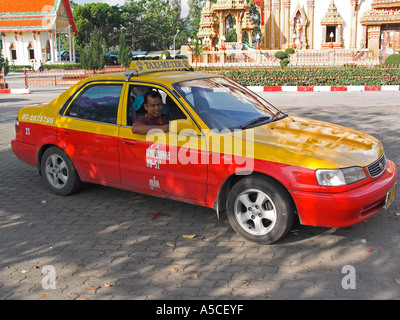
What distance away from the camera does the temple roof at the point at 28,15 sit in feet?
181

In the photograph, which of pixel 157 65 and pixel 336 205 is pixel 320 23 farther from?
pixel 336 205

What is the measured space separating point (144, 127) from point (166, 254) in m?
1.51

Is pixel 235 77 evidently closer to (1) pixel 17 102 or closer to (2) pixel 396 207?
(1) pixel 17 102

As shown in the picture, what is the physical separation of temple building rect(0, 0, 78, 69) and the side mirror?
54409 millimetres

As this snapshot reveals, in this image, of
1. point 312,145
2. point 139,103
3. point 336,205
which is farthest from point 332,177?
point 139,103

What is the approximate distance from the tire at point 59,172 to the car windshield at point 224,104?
6.35ft

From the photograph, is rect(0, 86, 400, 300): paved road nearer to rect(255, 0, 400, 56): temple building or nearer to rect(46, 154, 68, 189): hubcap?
rect(46, 154, 68, 189): hubcap

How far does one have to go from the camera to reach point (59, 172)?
6.07 m

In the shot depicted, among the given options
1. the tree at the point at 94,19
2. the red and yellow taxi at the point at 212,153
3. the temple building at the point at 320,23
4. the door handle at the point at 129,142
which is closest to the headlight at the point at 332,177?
the red and yellow taxi at the point at 212,153

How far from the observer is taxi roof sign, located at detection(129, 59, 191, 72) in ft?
18.1

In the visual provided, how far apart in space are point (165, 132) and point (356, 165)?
2.05 meters

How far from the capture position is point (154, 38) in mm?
83438

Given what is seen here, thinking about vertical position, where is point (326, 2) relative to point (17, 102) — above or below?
above
